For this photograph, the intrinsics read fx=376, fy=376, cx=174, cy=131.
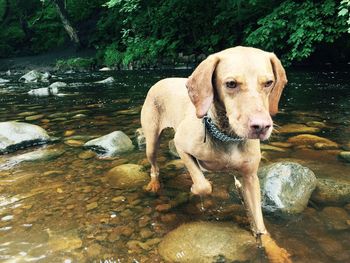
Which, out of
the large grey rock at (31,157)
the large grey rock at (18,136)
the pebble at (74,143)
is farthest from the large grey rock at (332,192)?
the large grey rock at (18,136)

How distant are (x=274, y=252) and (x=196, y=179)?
3.16ft

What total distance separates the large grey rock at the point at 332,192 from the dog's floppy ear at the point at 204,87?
6.43ft

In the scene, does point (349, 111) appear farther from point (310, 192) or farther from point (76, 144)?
point (76, 144)

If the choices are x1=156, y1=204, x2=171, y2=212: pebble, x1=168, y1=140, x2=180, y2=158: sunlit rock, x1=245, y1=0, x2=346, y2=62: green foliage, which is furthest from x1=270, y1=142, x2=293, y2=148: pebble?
x1=245, y1=0, x2=346, y2=62: green foliage

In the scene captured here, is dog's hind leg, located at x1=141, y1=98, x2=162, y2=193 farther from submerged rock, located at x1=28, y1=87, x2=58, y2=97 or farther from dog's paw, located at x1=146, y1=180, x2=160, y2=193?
submerged rock, located at x1=28, y1=87, x2=58, y2=97

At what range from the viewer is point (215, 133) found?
3389 millimetres

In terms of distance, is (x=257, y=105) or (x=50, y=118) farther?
(x=50, y=118)

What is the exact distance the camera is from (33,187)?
5.02 metres

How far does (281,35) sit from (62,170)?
9897 mm

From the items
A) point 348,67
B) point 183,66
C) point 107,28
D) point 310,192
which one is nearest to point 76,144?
point 310,192

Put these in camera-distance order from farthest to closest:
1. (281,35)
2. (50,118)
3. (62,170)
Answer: (281,35) < (50,118) < (62,170)

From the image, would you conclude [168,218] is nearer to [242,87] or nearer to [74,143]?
[242,87]

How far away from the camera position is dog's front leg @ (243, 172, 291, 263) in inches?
129

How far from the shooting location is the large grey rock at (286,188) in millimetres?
4039
